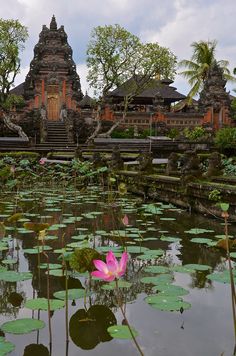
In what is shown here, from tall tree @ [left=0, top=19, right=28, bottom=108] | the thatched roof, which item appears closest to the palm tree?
the thatched roof

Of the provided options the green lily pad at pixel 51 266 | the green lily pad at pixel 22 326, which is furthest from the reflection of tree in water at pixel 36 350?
the green lily pad at pixel 51 266

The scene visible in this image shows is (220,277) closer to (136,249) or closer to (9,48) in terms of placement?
(136,249)

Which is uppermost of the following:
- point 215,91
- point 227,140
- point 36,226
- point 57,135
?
point 215,91

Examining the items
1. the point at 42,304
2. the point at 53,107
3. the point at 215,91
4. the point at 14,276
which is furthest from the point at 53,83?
the point at 42,304

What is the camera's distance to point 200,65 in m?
38.8

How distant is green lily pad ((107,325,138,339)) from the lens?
92.1 inches

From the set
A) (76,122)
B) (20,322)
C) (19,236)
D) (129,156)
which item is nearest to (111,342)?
(20,322)

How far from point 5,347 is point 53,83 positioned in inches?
1235

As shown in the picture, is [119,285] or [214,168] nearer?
[119,285]

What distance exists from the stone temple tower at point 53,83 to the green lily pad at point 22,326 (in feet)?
99.7

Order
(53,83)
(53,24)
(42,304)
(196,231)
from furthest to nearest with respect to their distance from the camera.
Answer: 1. (53,24)
2. (53,83)
3. (196,231)
4. (42,304)

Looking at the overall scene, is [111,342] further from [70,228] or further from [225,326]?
[70,228]

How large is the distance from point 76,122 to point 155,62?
23.1 ft

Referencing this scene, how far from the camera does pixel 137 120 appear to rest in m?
34.2
